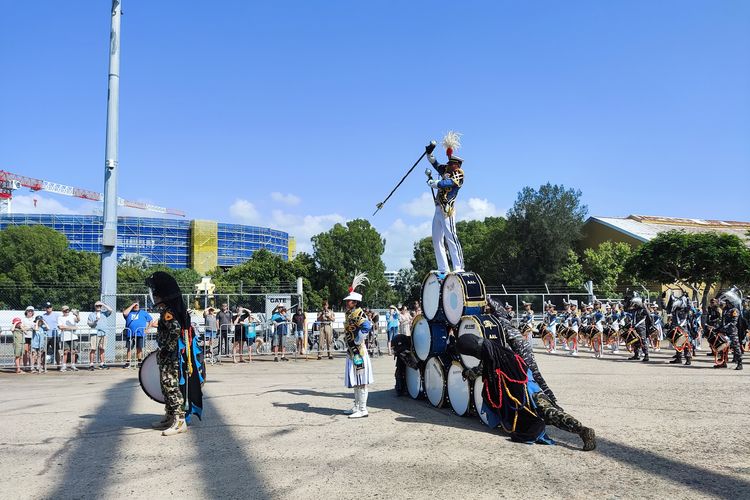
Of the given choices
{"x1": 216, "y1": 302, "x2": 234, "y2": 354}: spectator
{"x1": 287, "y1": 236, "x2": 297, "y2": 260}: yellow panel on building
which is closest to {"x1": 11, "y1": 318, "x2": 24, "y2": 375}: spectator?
{"x1": 216, "y1": 302, "x2": 234, "y2": 354}: spectator

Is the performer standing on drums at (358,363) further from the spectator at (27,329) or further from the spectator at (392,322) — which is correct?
the spectator at (392,322)

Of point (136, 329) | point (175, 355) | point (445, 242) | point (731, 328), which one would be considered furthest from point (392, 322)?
point (175, 355)

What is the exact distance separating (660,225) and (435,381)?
2137 inches

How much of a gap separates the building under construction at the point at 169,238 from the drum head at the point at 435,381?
306 ft

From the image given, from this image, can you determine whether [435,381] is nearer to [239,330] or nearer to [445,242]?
[445,242]

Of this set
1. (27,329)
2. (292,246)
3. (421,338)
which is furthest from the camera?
(292,246)

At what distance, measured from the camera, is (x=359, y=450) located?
257 inches

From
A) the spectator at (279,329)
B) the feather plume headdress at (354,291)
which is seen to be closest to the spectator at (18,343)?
the spectator at (279,329)

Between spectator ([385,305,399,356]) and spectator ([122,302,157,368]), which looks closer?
spectator ([122,302,157,368])

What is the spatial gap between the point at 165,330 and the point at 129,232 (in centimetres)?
Result: 10218

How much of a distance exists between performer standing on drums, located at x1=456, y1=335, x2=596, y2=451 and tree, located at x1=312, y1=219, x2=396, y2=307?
4891 centimetres

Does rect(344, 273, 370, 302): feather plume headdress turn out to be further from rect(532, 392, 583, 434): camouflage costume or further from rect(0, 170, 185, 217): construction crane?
rect(0, 170, 185, 217): construction crane

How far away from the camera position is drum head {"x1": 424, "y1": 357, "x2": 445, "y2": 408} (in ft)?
29.7

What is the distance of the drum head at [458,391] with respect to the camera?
823cm
